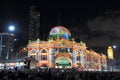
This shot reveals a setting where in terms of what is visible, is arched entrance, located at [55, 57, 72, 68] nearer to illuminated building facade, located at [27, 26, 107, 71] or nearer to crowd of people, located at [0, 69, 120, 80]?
illuminated building facade, located at [27, 26, 107, 71]

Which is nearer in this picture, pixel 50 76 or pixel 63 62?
pixel 50 76

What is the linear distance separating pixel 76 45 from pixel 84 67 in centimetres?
1276

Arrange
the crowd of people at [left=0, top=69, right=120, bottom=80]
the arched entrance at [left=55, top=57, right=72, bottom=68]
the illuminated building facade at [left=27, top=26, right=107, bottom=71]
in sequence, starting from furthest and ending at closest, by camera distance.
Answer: the arched entrance at [left=55, top=57, right=72, bottom=68] → the illuminated building facade at [left=27, top=26, right=107, bottom=71] → the crowd of people at [left=0, top=69, right=120, bottom=80]

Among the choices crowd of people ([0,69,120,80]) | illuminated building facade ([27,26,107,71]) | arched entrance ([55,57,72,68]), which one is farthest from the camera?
arched entrance ([55,57,72,68])

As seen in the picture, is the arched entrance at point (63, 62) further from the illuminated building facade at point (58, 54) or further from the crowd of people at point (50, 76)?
Result: the crowd of people at point (50, 76)

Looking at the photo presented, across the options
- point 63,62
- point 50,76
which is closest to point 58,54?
point 63,62

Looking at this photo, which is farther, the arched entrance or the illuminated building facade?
the arched entrance

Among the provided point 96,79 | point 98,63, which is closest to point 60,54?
point 98,63

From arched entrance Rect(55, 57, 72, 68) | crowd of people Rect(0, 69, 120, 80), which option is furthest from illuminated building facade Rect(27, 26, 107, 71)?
crowd of people Rect(0, 69, 120, 80)

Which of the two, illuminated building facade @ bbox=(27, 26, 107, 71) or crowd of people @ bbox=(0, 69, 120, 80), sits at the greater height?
illuminated building facade @ bbox=(27, 26, 107, 71)

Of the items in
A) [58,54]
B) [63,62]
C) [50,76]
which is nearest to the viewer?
[50,76]

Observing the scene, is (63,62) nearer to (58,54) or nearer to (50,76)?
(58,54)

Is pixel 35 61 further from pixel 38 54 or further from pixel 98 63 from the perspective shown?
pixel 98 63

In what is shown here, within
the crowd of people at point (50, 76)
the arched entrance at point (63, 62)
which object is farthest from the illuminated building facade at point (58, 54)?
the crowd of people at point (50, 76)
